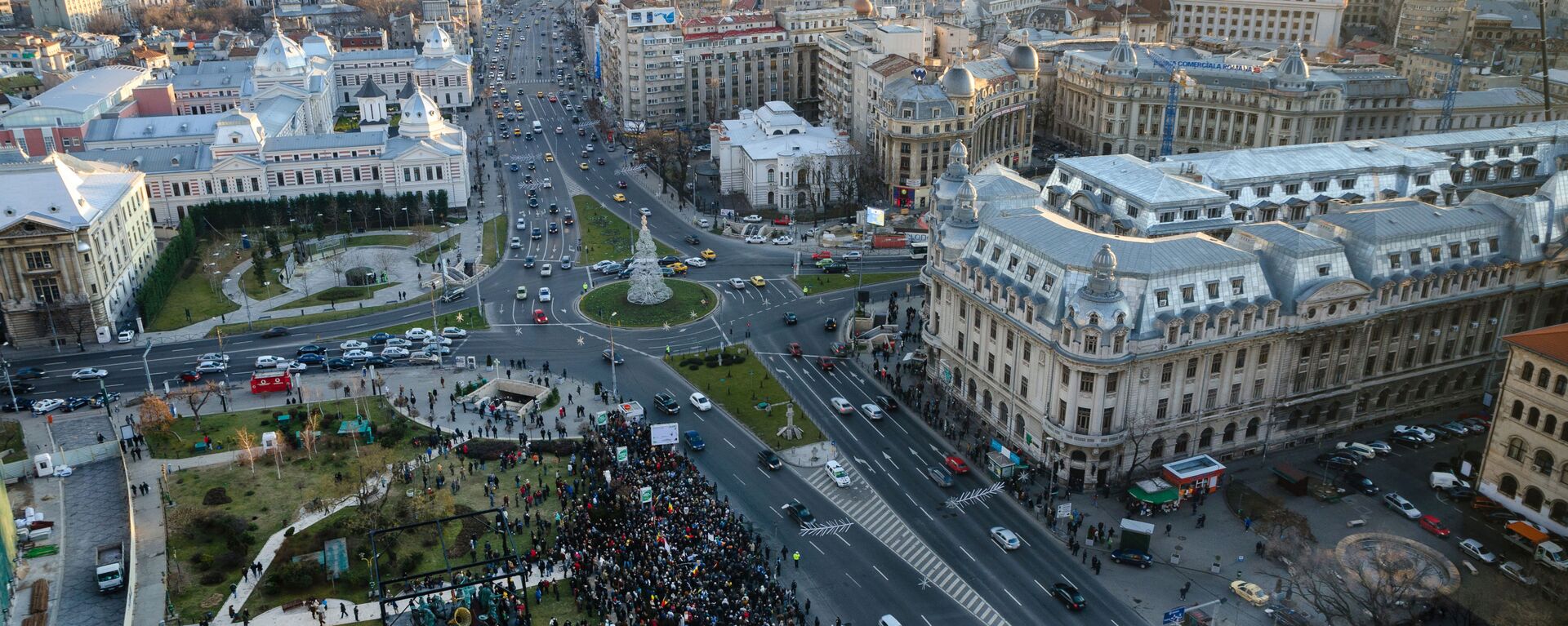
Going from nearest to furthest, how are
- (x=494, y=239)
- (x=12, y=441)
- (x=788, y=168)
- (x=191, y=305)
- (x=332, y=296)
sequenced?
1. (x=12, y=441)
2. (x=191, y=305)
3. (x=332, y=296)
4. (x=494, y=239)
5. (x=788, y=168)

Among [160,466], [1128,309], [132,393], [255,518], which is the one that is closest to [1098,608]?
[1128,309]

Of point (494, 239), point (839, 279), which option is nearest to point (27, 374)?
point (494, 239)

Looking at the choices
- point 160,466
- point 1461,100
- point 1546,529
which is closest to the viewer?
point 1546,529

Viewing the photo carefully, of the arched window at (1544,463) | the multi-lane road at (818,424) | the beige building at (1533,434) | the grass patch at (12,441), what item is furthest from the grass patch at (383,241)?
the arched window at (1544,463)

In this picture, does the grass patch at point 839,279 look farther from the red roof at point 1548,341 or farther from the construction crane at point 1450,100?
the construction crane at point 1450,100

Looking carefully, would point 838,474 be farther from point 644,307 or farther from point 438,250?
point 438,250

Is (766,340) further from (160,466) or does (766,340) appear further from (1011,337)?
(160,466)

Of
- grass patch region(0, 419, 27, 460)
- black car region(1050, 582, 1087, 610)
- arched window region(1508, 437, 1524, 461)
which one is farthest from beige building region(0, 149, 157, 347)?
arched window region(1508, 437, 1524, 461)
